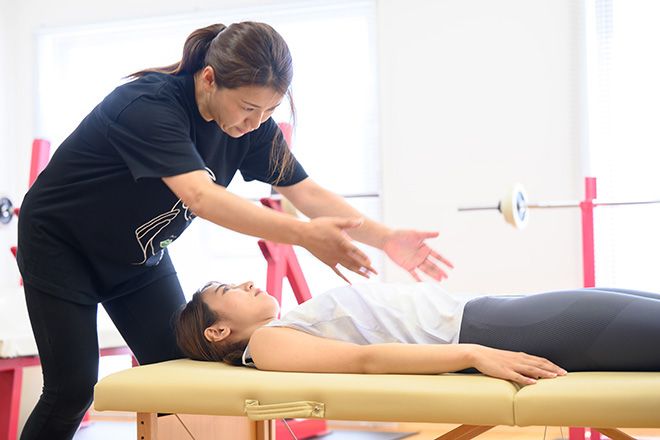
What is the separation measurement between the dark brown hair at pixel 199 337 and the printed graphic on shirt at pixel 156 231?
0.16 metres

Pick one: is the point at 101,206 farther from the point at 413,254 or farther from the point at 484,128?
the point at 484,128

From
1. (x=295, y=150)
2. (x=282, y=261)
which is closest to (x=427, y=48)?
(x=295, y=150)

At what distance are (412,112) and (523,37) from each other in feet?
1.88

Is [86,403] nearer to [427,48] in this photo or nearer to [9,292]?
[9,292]

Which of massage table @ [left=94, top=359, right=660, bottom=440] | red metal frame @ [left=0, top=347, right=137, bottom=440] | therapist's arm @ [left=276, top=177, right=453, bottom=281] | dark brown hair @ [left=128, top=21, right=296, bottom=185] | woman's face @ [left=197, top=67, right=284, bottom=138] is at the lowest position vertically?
red metal frame @ [left=0, top=347, right=137, bottom=440]

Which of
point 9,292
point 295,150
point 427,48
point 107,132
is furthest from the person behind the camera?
point 295,150

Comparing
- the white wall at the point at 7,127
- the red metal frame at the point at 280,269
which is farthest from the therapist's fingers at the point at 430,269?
the white wall at the point at 7,127

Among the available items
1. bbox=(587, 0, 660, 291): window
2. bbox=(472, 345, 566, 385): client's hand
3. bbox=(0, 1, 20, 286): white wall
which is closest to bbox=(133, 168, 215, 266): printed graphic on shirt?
bbox=(472, 345, 566, 385): client's hand

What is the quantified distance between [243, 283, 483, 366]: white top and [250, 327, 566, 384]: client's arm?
7cm

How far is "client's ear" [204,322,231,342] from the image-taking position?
1.57 metres

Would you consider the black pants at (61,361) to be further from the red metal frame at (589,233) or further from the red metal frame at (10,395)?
the red metal frame at (589,233)

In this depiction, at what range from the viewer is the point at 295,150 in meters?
3.35

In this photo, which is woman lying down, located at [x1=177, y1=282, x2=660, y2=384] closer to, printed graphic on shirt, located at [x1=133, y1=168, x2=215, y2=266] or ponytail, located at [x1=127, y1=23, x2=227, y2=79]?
printed graphic on shirt, located at [x1=133, y1=168, x2=215, y2=266]

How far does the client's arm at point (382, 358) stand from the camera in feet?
4.06
